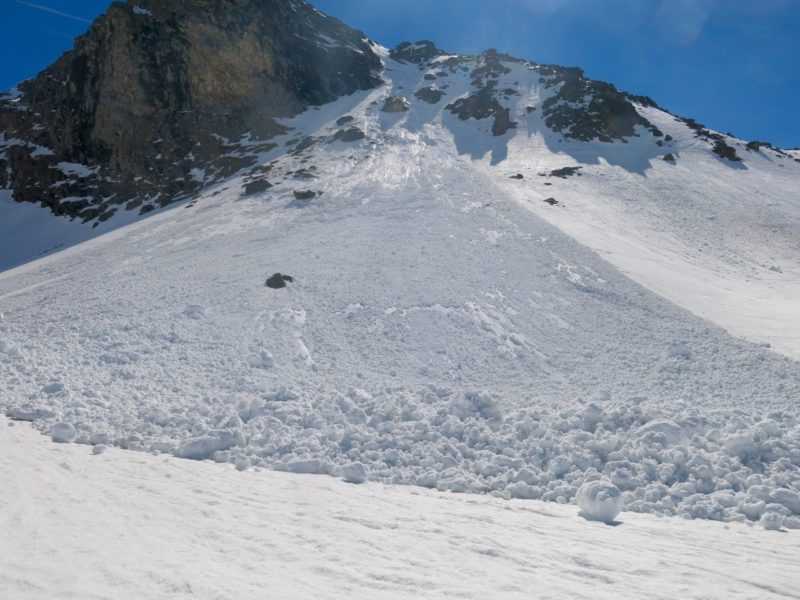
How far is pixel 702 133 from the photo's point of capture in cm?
5619

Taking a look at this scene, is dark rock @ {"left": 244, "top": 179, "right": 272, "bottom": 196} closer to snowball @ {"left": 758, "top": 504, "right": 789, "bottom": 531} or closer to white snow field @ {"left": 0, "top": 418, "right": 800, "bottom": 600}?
white snow field @ {"left": 0, "top": 418, "right": 800, "bottom": 600}

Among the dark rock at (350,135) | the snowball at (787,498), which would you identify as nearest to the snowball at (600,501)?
the snowball at (787,498)

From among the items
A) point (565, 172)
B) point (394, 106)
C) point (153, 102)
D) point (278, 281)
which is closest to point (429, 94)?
point (394, 106)

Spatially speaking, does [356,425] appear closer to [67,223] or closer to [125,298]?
[125,298]

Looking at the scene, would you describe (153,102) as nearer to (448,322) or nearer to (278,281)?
(278,281)

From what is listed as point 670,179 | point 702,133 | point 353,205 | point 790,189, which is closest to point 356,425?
point 353,205

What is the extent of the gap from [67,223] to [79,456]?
51.1 meters

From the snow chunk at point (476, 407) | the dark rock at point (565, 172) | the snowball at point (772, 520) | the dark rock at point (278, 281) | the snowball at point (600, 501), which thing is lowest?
the snowball at point (600, 501)

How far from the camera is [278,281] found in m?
20.7

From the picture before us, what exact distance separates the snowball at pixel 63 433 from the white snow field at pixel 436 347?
0.16 feet

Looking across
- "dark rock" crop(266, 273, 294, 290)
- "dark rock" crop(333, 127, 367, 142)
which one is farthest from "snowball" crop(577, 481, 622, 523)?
"dark rock" crop(333, 127, 367, 142)

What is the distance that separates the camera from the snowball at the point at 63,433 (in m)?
10.2

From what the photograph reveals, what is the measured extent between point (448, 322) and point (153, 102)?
192 feet

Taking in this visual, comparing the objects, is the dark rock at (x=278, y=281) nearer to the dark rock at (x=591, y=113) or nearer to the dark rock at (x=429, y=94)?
the dark rock at (x=591, y=113)
